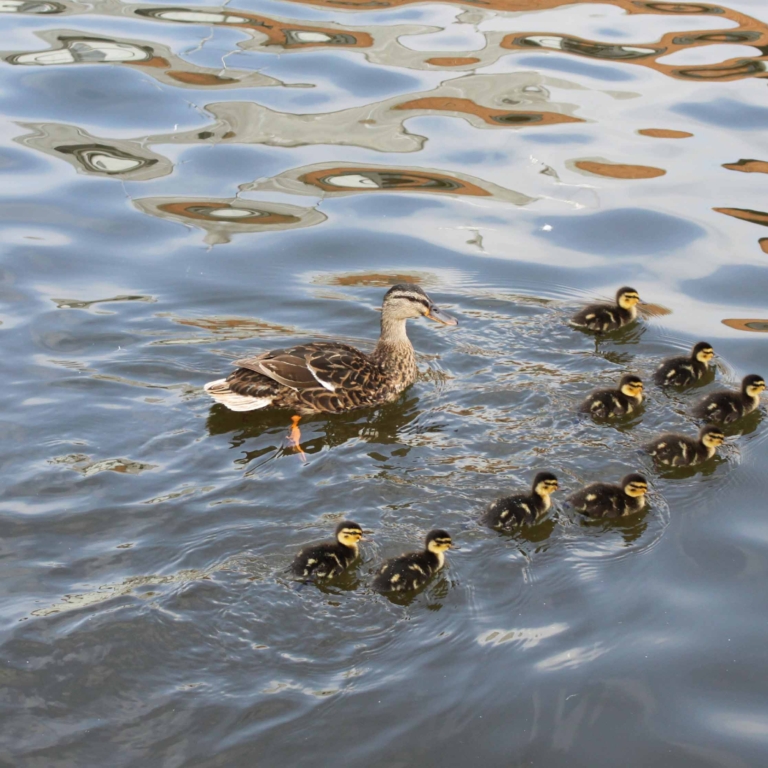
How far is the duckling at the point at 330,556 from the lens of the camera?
461cm

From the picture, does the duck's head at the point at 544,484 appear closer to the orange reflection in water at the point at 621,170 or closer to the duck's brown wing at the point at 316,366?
the duck's brown wing at the point at 316,366

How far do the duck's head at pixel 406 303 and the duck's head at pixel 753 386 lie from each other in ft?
6.28

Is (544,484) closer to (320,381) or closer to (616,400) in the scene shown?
(616,400)

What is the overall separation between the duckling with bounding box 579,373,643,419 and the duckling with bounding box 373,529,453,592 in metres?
1.58

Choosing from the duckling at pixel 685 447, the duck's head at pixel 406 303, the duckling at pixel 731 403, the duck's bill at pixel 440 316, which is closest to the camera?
the duckling at pixel 685 447

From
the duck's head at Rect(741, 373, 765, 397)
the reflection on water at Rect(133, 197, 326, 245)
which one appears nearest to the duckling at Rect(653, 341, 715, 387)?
the duck's head at Rect(741, 373, 765, 397)

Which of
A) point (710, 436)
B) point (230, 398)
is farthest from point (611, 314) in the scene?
point (230, 398)

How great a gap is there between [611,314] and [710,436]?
1.58m

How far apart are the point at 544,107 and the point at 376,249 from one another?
3.44m

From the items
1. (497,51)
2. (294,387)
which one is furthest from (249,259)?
(497,51)

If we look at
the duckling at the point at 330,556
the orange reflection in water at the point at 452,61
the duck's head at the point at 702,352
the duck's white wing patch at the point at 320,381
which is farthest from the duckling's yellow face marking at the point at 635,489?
the orange reflection in water at the point at 452,61

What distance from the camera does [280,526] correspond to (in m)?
5.00

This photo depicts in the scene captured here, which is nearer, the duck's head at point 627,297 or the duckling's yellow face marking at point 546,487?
the duckling's yellow face marking at point 546,487

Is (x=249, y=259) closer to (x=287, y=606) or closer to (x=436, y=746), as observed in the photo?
(x=287, y=606)
